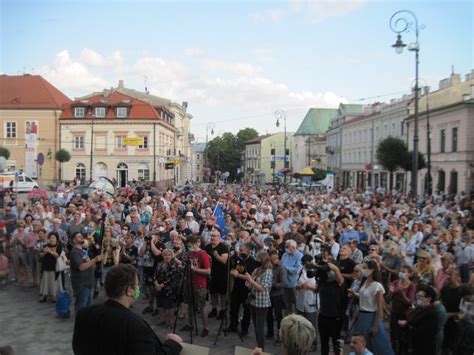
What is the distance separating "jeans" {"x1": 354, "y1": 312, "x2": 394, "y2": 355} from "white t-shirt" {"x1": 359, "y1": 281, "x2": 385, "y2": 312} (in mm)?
79

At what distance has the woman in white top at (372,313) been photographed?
6062mm

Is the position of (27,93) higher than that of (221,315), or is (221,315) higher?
(27,93)

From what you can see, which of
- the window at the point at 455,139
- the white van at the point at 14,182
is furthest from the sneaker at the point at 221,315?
the window at the point at 455,139

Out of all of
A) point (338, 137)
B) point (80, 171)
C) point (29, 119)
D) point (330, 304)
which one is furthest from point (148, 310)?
point (338, 137)

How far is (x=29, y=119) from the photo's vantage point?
184 ft

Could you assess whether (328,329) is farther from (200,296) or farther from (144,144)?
(144,144)

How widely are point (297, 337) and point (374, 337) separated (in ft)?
10.7

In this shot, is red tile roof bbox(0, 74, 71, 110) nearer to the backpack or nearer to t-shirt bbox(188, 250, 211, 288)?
the backpack

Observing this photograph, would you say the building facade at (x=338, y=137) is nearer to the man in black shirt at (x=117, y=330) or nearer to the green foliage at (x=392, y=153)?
the green foliage at (x=392, y=153)

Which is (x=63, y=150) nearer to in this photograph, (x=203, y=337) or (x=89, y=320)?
(x=203, y=337)

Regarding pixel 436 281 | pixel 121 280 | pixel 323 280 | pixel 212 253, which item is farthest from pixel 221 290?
pixel 121 280

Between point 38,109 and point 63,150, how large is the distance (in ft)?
26.9

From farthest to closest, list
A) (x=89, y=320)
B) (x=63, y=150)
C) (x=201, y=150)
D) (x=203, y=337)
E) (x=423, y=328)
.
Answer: (x=201, y=150), (x=63, y=150), (x=203, y=337), (x=423, y=328), (x=89, y=320)

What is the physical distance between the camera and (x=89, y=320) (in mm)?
3152
